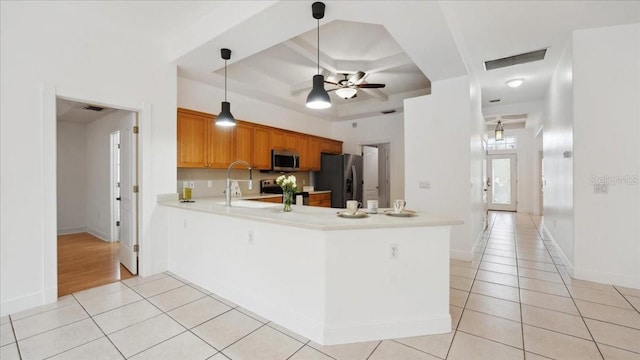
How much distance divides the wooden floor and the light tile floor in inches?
12.9

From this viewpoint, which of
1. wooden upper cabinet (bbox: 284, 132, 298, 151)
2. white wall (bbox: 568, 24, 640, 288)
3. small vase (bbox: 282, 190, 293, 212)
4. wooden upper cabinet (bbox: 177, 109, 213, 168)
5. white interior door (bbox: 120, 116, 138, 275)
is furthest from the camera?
wooden upper cabinet (bbox: 284, 132, 298, 151)

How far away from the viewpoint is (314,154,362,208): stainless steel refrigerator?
6258 millimetres

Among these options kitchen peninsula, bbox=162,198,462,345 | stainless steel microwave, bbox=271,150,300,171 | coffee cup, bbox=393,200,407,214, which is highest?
stainless steel microwave, bbox=271,150,300,171

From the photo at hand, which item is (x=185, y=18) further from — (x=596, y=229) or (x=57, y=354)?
(x=596, y=229)

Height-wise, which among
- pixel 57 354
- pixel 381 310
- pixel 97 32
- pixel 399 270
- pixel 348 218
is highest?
pixel 97 32

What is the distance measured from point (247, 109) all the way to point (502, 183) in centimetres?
863

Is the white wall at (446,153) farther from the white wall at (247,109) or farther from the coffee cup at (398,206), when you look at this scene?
the white wall at (247,109)

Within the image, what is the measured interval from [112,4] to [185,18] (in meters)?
0.65

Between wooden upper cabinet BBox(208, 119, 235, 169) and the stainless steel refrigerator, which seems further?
the stainless steel refrigerator

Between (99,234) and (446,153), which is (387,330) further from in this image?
(99,234)

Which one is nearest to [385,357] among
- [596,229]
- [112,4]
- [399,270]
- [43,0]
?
[399,270]

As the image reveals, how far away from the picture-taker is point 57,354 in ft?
6.34

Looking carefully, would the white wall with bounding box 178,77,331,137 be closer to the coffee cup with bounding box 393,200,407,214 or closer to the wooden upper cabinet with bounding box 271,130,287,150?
the wooden upper cabinet with bounding box 271,130,287,150

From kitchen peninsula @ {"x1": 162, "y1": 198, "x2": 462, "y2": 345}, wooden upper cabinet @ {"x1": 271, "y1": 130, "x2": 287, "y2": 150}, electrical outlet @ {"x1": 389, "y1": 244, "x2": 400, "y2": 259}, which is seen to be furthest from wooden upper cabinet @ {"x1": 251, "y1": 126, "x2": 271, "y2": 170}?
electrical outlet @ {"x1": 389, "y1": 244, "x2": 400, "y2": 259}
